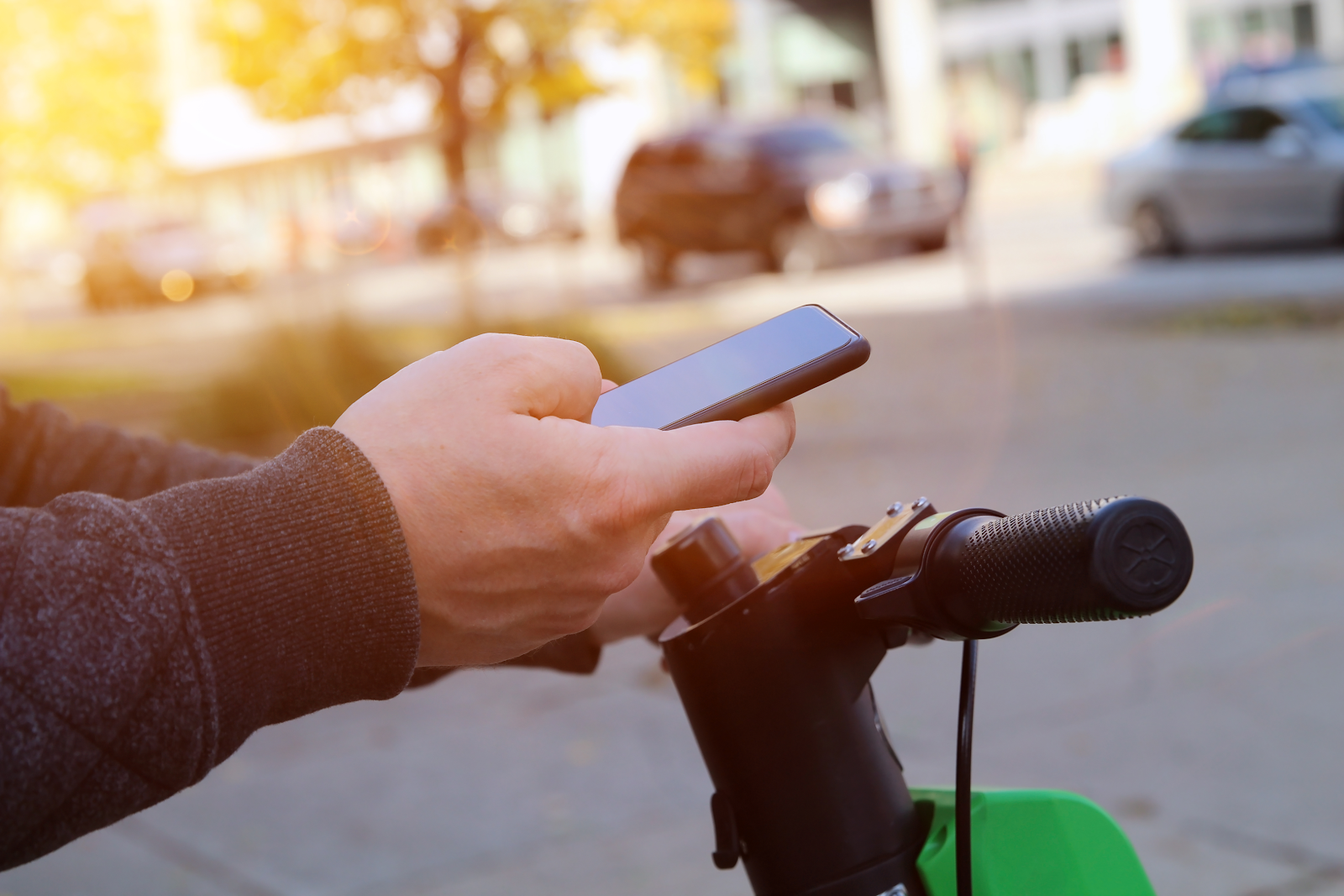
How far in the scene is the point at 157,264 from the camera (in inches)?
1251

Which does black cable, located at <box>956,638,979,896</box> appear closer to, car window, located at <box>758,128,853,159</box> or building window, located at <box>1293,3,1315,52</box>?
car window, located at <box>758,128,853,159</box>

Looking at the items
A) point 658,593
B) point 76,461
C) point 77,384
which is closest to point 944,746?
point 658,593

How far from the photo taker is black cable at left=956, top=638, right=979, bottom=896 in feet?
3.51

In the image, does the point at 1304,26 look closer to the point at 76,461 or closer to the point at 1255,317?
the point at 1255,317

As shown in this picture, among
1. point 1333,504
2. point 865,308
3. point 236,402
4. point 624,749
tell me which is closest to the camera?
point 624,749

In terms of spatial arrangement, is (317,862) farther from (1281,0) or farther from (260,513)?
(1281,0)

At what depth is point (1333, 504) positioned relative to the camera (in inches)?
228

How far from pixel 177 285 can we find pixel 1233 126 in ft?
74.7

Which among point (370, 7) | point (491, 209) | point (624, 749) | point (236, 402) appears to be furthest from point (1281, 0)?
point (624, 749)

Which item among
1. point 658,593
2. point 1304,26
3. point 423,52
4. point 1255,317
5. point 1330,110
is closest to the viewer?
point 658,593

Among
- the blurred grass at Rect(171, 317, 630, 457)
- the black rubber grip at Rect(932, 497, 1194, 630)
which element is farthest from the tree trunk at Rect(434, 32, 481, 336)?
the black rubber grip at Rect(932, 497, 1194, 630)

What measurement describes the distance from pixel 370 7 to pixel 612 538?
1247cm

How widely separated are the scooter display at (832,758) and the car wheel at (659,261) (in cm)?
1893

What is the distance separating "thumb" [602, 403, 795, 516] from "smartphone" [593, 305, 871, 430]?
31 mm
